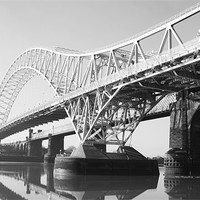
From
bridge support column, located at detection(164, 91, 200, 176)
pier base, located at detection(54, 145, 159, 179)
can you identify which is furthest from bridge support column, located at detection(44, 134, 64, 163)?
bridge support column, located at detection(164, 91, 200, 176)

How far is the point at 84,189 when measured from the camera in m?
31.8

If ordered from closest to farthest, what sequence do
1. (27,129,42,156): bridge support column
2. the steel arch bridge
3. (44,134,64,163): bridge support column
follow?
the steel arch bridge, (44,134,64,163): bridge support column, (27,129,42,156): bridge support column

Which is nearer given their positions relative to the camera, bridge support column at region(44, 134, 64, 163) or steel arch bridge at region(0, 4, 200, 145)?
steel arch bridge at region(0, 4, 200, 145)

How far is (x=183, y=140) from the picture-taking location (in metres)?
45.0

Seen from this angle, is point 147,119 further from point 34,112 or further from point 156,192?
point 156,192

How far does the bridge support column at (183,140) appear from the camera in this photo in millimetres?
43531

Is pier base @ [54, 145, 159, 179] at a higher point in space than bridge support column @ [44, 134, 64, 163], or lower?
lower

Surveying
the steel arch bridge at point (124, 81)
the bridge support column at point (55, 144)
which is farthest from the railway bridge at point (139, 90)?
the bridge support column at point (55, 144)

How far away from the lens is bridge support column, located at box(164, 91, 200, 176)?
1714 inches

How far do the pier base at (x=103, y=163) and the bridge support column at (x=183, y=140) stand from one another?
3.29 meters

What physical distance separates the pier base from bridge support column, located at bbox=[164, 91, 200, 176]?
3.29 metres

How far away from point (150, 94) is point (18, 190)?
22.1 m

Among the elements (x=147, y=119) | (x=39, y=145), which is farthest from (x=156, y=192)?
(x=39, y=145)

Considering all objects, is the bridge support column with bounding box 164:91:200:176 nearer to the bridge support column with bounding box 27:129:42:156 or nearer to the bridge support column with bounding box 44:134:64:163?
the bridge support column with bounding box 44:134:64:163
